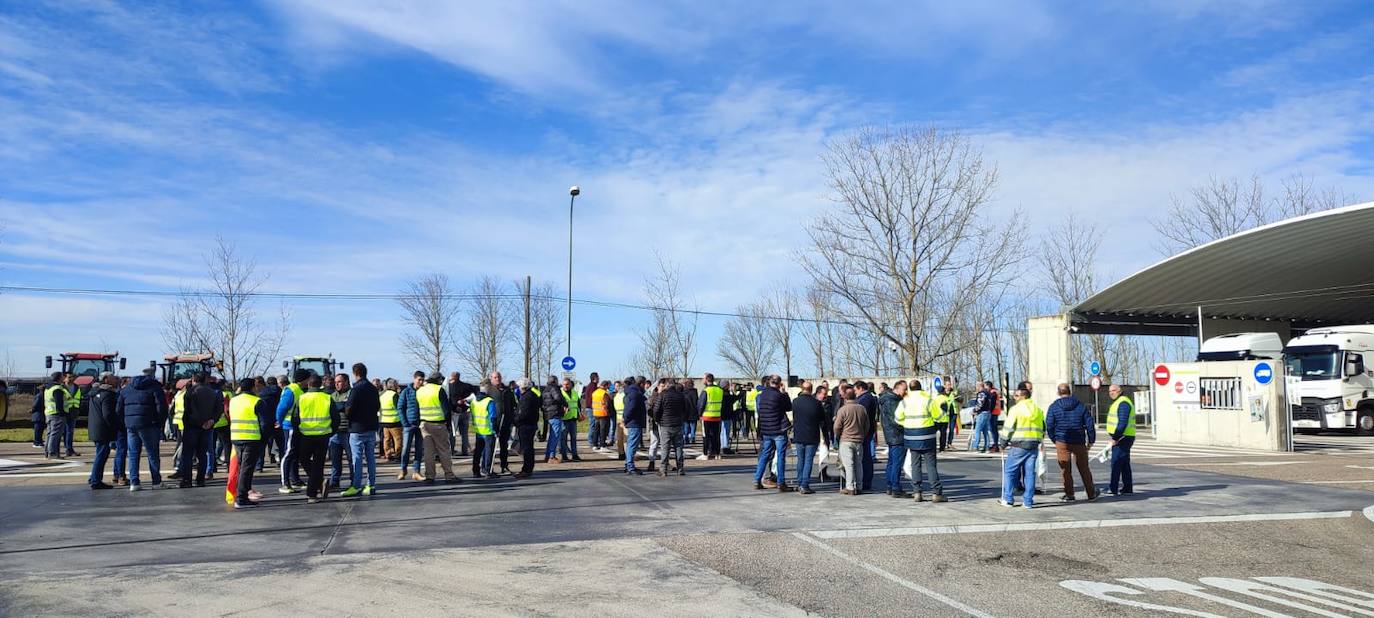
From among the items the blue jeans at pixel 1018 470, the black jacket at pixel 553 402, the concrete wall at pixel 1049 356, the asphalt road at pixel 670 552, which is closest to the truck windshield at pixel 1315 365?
the concrete wall at pixel 1049 356

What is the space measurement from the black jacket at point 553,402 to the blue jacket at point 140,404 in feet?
22.4

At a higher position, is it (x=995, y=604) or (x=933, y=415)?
(x=933, y=415)

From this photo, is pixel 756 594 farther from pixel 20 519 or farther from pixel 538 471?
pixel 538 471

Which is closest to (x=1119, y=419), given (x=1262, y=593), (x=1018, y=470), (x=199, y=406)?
(x=1018, y=470)

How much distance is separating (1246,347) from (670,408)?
79.2 feet

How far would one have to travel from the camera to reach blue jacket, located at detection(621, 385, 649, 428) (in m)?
17.8

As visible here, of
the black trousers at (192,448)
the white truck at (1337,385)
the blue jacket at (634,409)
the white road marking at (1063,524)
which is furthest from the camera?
the white truck at (1337,385)

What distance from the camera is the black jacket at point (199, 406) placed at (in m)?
13.8

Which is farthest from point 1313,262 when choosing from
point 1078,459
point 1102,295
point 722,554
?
point 722,554

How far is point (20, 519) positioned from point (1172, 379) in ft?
86.0

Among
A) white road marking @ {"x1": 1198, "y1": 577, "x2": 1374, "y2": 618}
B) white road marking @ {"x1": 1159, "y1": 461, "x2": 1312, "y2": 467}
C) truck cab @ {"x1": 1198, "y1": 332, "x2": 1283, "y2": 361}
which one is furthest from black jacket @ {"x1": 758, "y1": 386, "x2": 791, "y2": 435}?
truck cab @ {"x1": 1198, "y1": 332, "x2": 1283, "y2": 361}

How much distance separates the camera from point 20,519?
444 inches

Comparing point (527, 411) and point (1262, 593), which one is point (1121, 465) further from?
point (527, 411)

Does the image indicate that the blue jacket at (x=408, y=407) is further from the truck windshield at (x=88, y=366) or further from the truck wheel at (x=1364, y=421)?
the truck wheel at (x=1364, y=421)
